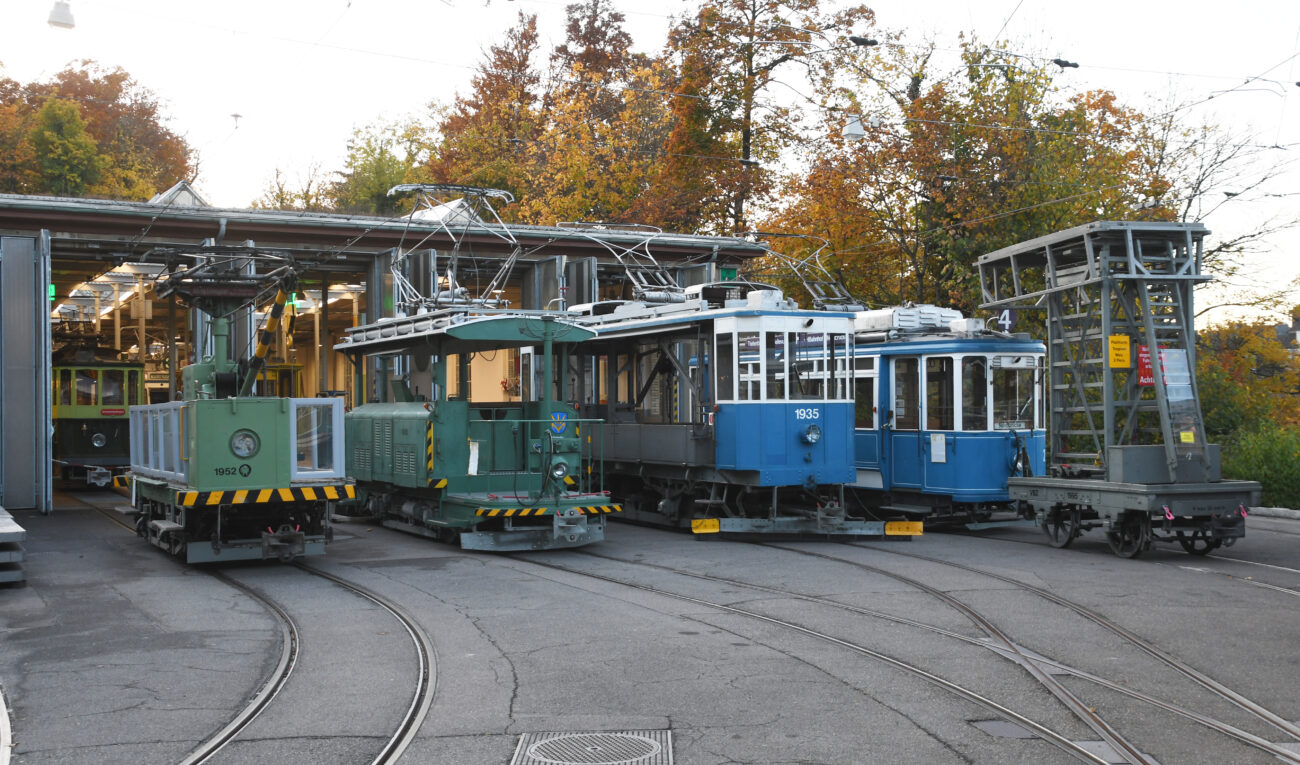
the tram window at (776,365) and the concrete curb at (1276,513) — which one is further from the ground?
the tram window at (776,365)

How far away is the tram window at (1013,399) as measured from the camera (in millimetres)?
16438

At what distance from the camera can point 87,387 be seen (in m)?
25.9

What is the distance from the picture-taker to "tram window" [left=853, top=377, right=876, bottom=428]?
1756 centimetres

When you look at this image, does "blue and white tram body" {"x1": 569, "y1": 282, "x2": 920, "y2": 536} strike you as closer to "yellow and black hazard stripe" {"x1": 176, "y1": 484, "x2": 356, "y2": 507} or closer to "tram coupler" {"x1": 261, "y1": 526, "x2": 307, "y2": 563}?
"yellow and black hazard stripe" {"x1": 176, "y1": 484, "x2": 356, "y2": 507}

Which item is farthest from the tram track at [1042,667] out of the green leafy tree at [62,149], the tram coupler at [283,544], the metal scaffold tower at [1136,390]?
the green leafy tree at [62,149]

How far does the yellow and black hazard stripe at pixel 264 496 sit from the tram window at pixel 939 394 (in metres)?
8.16

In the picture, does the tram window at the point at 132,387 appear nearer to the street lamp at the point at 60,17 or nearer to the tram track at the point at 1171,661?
the street lamp at the point at 60,17

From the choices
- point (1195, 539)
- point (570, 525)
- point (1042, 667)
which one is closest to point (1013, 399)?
point (1195, 539)

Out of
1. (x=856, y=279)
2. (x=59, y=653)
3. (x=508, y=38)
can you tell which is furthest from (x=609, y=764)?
(x=508, y=38)

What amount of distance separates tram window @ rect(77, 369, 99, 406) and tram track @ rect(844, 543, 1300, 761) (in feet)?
66.9

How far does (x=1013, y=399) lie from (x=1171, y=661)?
871 centimetres

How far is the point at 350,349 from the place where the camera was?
18.0m

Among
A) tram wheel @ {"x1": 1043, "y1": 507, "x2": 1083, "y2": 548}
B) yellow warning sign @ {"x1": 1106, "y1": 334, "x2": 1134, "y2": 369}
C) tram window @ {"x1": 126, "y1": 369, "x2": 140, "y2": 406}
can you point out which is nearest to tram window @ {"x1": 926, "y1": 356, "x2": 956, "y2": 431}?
tram wheel @ {"x1": 1043, "y1": 507, "x2": 1083, "y2": 548}

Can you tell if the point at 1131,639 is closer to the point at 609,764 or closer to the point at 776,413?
the point at 609,764
